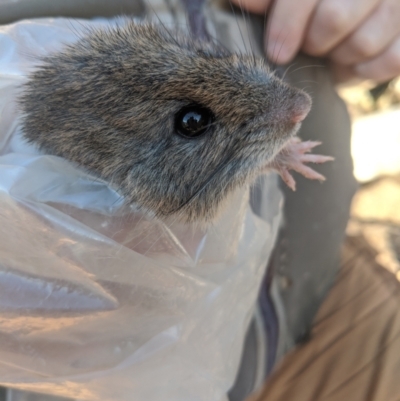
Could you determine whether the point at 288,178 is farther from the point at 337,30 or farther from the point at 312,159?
the point at 337,30

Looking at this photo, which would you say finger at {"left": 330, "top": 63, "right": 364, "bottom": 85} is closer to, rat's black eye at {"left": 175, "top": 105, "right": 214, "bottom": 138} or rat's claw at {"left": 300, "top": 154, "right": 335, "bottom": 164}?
rat's claw at {"left": 300, "top": 154, "right": 335, "bottom": 164}

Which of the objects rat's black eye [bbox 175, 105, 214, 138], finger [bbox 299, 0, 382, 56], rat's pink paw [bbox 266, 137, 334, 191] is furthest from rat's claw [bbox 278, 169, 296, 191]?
finger [bbox 299, 0, 382, 56]

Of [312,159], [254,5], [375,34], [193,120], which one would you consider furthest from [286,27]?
[193,120]

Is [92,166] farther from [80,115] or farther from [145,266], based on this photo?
[145,266]

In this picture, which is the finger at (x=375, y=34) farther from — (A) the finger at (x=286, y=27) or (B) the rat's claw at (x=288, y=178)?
(B) the rat's claw at (x=288, y=178)

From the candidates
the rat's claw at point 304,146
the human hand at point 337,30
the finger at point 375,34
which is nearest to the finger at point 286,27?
the human hand at point 337,30

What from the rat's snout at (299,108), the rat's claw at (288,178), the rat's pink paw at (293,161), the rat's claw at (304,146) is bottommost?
the rat's claw at (288,178)
